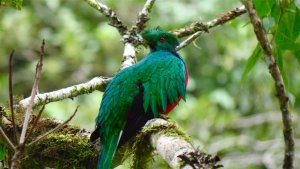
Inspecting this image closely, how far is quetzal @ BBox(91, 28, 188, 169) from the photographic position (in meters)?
3.20

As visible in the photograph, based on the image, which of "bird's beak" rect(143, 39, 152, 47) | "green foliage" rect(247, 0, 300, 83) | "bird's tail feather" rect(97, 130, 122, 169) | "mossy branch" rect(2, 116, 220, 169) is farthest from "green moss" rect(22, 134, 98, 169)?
"bird's beak" rect(143, 39, 152, 47)

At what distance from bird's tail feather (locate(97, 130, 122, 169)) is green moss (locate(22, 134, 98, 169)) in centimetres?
10

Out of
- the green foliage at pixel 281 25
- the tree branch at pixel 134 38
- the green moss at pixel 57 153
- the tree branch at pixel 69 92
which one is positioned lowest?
the green moss at pixel 57 153

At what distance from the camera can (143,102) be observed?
3.44 meters

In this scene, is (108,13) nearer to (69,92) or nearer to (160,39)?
(160,39)

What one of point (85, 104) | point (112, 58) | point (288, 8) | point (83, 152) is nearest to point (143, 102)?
point (83, 152)

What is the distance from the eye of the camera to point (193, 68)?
27.8 feet

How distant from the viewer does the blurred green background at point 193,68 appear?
752cm

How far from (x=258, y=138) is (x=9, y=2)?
18.7ft

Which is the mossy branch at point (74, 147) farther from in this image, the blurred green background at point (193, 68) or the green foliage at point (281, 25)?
the blurred green background at point (193, 68)

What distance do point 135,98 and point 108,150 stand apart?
16.3 inches

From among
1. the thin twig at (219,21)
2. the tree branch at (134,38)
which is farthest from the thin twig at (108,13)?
the thin twig at (219,21)

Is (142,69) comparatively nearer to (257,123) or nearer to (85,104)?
(85,104)

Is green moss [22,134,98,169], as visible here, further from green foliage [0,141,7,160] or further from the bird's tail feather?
green foliage [0,141,7,160]
